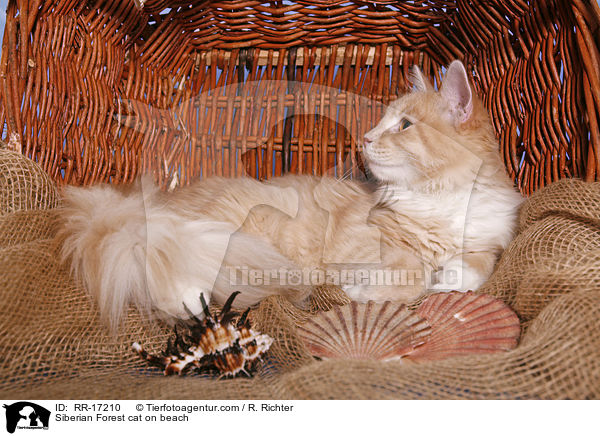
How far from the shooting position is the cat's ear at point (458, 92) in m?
1.29

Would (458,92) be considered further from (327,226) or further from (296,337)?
(296,337)

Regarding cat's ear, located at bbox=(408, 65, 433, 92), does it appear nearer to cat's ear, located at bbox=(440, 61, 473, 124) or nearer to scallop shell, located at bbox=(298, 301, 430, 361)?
cat's ear, located at bbox=(440, 61, 473, 124)

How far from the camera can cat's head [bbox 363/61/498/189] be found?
1.32m

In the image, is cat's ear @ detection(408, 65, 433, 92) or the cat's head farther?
cat's ear @ detection(408, 65, 433, 92)

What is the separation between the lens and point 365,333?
95 centimetres

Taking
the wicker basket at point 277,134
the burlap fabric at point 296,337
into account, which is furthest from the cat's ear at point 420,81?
the burlap fabric at point 296,337

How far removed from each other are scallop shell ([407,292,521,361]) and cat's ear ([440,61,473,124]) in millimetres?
583

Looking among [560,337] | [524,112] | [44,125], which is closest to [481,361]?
[560,337]

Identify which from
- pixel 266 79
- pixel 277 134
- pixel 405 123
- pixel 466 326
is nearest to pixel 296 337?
pixel 466 326

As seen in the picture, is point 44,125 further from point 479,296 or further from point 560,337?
point 560,337

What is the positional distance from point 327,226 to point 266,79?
3.11 ft

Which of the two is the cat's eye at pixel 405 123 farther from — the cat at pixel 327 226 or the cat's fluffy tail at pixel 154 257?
the cat's fluffy tail at pixel 154 257
